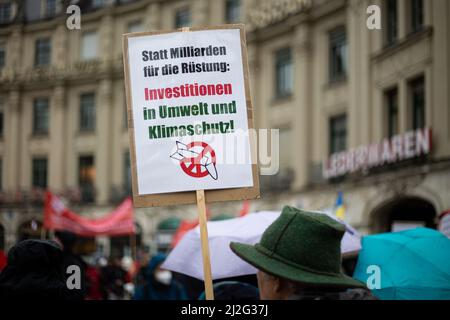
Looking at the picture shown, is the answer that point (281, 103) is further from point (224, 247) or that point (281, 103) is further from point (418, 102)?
point (224, 247)

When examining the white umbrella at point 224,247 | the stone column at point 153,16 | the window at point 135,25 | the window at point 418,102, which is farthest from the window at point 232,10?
the white umbrella at point 224,247

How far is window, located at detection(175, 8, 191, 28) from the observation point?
35106 mm

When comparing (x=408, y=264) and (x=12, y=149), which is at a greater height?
(x=12, y=149)

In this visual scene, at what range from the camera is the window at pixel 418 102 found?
20.7 metres

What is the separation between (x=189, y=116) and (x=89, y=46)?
105 feet

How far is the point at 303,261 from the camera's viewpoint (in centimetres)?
316

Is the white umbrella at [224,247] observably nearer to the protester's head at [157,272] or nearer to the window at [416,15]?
the protester's head at [157,272]

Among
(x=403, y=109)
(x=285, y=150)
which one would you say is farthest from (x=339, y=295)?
(x=285, y=150)

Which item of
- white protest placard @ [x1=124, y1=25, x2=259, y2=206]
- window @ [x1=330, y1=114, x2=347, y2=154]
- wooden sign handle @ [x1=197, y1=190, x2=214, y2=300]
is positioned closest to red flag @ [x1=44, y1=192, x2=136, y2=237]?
window @ [x1=330, y1=114, x2=347, y2=154]

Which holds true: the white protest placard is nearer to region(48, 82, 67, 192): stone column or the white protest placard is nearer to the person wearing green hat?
the person wearing green hat

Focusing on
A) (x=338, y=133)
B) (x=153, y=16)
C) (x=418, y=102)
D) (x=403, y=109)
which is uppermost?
(x=153, y=16)

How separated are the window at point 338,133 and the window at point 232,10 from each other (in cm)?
791

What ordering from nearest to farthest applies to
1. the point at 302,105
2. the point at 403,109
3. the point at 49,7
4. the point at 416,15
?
the point at 49,7, the point at 416,15, the point at 403,109, the point at 302,105
